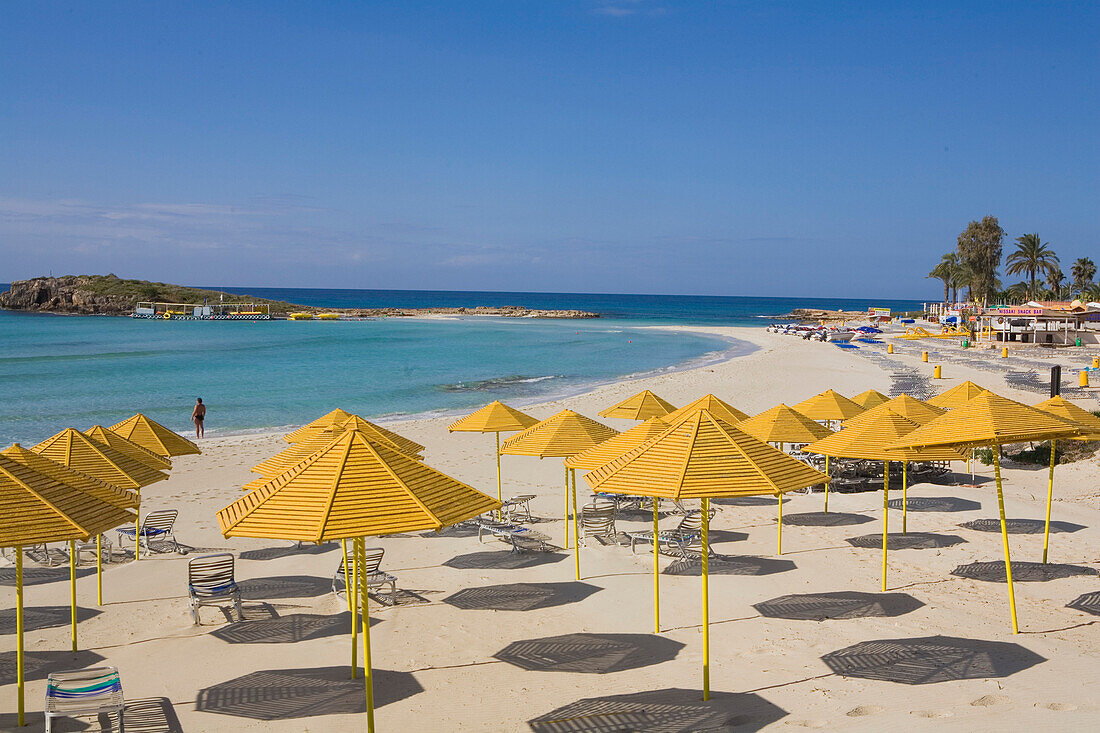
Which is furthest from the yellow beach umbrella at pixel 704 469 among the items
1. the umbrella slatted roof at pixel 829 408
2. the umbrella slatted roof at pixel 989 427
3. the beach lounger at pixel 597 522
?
the umbrella slatted roof at pixel 829 408

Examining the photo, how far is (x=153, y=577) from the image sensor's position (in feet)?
34.1

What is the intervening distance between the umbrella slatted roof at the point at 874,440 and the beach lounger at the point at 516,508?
4.86 meters

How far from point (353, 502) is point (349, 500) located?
1.3 inches

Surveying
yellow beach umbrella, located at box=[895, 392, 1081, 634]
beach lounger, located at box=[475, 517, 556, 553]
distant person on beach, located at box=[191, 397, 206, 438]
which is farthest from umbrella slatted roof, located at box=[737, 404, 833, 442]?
distant person on beach, located at box=[191, 397, 206, 438]

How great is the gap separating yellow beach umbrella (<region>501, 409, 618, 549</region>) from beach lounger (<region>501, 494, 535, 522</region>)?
1600 millimetres

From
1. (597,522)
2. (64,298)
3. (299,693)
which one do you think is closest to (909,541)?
(597,522)

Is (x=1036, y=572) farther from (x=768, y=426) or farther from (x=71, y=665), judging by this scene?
(x=71, y=665)

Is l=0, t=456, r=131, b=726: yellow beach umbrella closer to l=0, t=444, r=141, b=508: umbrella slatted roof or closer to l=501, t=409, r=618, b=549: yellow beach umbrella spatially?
l=0, t=444, r=141, b=508: umbrella slatted roof

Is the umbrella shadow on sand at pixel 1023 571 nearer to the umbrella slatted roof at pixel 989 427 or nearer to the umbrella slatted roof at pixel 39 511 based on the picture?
the umbrella slatted roof at pixel 989 427

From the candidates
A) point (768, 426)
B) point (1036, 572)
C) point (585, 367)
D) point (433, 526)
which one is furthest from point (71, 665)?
point (585, 367)

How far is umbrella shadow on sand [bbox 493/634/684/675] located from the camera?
23.9ft

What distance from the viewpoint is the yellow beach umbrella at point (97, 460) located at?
30.9ft

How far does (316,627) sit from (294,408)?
79.9ft

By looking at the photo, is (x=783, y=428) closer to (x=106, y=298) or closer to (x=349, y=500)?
(x=349, y=500)
